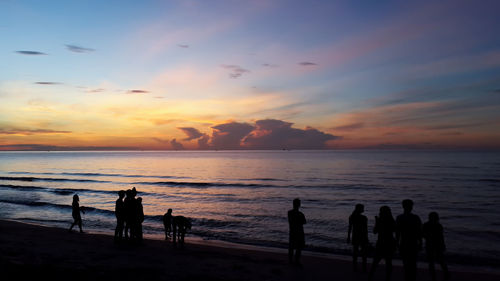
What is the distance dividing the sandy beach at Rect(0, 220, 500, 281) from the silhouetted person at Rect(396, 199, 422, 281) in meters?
1.82

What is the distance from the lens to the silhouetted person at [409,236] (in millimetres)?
7004

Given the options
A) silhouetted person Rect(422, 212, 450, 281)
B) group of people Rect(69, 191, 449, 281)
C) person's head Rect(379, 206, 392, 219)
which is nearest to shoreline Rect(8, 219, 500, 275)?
group of people Rect(69, 191, 449, 281)

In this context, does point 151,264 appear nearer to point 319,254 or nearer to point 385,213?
point 319,254

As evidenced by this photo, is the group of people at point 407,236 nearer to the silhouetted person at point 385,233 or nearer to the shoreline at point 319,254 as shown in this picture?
the silhouetted person at point 385,233

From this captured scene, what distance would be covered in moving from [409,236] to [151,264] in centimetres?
738

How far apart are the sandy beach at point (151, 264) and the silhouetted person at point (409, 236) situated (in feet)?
5.97

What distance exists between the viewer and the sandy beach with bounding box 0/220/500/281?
812 centimetres

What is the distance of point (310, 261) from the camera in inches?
411

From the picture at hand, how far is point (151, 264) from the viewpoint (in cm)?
932

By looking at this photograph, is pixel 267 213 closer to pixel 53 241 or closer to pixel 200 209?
pixel 200 209

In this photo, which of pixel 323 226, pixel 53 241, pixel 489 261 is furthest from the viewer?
pixel 323 226

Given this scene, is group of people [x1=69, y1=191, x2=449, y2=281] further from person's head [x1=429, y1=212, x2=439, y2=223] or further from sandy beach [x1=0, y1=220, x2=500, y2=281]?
sandy beach [x1=0, y1=220, x2=500, y2=281]

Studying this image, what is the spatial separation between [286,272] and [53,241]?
9842 mm

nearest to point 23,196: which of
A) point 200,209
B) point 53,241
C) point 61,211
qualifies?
point 61,211
